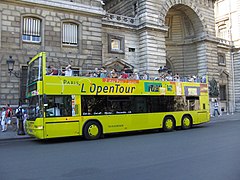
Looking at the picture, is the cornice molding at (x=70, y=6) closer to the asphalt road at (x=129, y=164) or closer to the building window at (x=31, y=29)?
the building window at (x=31, y=29)

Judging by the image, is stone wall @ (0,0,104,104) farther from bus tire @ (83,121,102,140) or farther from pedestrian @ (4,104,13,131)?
bus tire @ (83,121,102,140)

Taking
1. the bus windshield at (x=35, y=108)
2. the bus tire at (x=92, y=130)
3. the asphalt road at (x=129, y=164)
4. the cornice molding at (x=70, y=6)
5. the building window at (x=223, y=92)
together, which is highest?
the cornice molding at (x=70, y=6)

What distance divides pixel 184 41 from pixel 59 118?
85.0ft

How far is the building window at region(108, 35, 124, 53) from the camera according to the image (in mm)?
26244

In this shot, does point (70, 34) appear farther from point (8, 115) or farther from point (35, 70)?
point (35, 70)

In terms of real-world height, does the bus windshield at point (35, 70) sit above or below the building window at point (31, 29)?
below

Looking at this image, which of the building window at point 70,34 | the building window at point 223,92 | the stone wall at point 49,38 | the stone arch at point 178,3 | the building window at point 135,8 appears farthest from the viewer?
the building window at point 223,92

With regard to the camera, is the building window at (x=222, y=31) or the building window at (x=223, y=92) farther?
the building window at (x=222, y=31)

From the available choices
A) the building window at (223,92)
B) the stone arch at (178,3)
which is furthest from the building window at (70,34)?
the building window at (223,92)

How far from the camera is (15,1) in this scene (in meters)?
20.1

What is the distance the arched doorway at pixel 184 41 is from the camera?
109ft

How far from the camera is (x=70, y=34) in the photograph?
2258 cm

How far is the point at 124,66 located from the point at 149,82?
1053 cm

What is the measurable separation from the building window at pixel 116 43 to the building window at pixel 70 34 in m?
4.33
